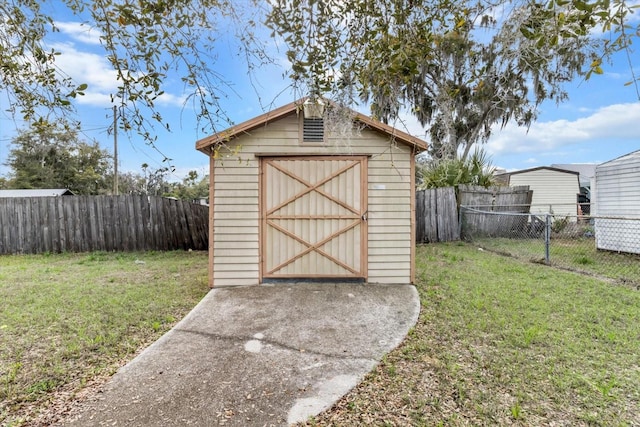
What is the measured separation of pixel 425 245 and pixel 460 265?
2.42 metres

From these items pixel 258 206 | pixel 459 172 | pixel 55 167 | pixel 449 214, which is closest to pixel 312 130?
pixel 258 206

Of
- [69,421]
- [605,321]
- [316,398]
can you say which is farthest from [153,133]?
[605,321]

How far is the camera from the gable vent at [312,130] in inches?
197

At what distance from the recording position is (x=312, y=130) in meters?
5.03

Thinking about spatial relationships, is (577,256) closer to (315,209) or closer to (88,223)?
(315,209)

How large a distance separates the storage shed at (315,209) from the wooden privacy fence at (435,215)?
434cm

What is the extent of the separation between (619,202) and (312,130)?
7.86 meters

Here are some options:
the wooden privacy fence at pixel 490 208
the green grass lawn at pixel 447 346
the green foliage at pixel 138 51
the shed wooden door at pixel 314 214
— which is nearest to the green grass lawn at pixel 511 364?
the green grass lawn at pixel 447 346

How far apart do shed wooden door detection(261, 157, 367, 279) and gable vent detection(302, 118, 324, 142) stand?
0.97ft

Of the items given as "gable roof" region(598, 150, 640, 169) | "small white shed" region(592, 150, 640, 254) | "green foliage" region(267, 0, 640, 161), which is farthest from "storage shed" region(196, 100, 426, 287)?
"gable roof" region(598, 150, 640, 169)

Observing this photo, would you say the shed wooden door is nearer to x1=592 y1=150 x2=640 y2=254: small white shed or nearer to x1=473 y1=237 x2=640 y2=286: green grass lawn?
x1=473 y1=237 x2=640 y2=286: green grass lawn

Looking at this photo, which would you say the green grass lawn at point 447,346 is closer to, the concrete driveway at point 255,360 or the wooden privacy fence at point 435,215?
the concrete driveway at point 255,360

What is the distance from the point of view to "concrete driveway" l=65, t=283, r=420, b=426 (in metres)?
2.18

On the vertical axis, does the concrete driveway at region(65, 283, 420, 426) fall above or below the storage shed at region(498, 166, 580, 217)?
below
